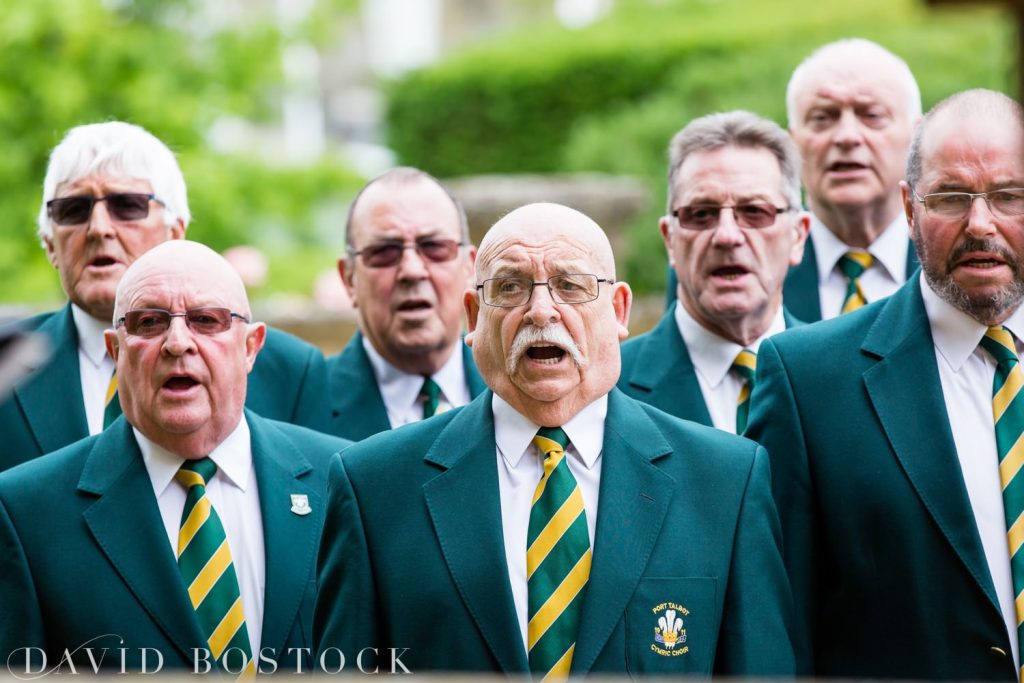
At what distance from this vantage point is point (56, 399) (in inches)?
216

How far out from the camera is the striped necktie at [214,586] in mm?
4625

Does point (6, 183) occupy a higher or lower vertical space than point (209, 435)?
higher

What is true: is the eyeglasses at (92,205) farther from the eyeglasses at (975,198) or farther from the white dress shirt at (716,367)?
the eyeglasses at (975,198)

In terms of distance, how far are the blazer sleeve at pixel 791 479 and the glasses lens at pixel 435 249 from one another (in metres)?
1.71

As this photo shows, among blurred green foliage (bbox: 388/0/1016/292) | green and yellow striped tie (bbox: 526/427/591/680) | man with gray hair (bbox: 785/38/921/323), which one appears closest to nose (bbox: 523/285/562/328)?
green and yellow striped tie (bbox: 526/427/591/680)

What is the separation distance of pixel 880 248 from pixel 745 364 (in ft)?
3.14

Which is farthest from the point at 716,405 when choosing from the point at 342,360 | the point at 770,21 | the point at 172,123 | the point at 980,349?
the point at 770,21

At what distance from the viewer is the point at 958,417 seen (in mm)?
4594

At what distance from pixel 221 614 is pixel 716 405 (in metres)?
1.92

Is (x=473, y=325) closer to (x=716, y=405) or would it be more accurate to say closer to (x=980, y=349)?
(x=716, y=405)

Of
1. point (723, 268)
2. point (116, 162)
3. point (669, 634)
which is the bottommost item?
point (669, 634)

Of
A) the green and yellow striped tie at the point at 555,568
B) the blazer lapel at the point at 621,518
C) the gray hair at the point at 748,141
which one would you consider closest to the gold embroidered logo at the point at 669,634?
the blazer lapel at the point at 621,518

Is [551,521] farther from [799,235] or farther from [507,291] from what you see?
[799,235]

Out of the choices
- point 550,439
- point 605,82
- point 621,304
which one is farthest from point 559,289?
point 605,82
